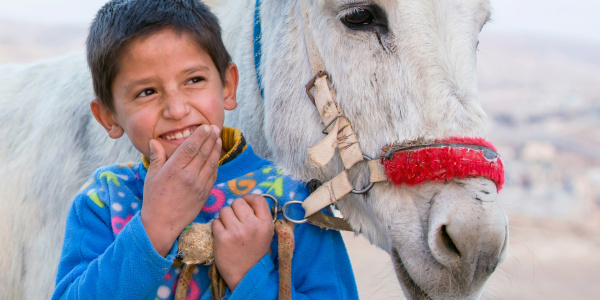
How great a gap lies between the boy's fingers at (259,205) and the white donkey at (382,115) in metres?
0.27

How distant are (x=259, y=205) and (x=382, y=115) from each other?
1.42 feet

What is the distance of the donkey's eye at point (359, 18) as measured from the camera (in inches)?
60.0

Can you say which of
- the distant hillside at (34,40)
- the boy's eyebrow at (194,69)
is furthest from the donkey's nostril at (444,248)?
the distant hillside at (34,40)

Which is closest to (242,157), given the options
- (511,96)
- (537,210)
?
(537,210)

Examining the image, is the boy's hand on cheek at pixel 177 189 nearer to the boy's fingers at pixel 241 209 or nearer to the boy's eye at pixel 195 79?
the boy's fingers at pixel 241 209

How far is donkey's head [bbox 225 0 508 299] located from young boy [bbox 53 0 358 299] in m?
0.17

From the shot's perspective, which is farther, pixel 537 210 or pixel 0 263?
pixel 537 210

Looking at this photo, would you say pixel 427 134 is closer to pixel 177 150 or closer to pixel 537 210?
pixel 177 150

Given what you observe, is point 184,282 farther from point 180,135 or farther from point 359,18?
point 359,18

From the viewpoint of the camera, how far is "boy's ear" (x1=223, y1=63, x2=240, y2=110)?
1.61 metres

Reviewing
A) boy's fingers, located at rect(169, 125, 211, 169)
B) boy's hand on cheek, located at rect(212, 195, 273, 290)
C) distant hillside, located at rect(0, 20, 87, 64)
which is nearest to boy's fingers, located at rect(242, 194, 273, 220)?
boy's hand on cheek, located at rect(212, 195, 273, 290)

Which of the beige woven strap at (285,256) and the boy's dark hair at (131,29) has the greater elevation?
the boy's dark hair at (131,29)

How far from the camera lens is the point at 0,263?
7.14 ft

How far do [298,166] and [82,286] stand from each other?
28.0 inches
